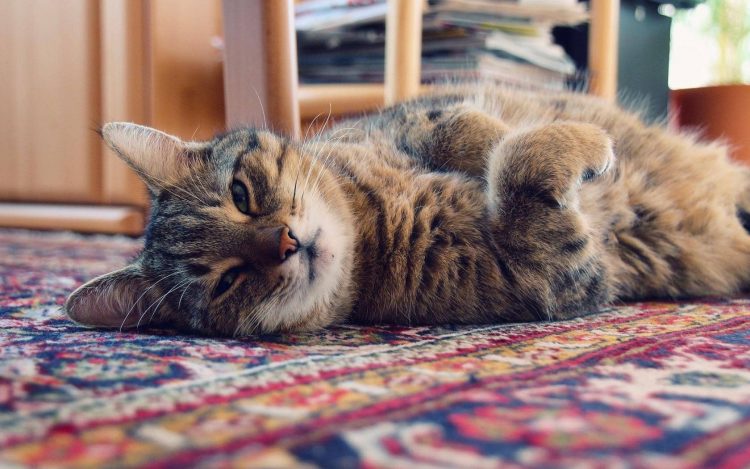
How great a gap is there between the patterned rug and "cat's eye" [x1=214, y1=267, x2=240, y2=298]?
4.4 inches

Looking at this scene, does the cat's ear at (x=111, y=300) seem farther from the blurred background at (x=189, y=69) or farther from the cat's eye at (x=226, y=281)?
the blurred background at (x=189, y=69)

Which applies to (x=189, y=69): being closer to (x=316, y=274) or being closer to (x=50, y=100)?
(x=50, y=100)

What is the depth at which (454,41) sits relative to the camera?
2578 millimetres

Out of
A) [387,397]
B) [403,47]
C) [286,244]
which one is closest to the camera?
[387,397]

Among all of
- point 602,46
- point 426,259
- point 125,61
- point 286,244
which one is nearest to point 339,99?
point 125,61

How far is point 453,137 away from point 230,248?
21.2 inches

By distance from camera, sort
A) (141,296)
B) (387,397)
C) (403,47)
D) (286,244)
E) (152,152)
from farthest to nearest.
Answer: (403,47)
(152,152)
(141,296)
(286,244)
(387,397)

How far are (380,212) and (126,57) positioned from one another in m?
1.37

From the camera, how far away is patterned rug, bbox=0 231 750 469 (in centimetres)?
58

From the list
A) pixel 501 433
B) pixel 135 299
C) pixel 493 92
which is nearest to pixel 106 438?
pixel 501 433

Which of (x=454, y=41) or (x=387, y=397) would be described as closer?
(x=387, y=397)

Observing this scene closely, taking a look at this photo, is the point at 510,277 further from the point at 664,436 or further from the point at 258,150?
the point at 664,436

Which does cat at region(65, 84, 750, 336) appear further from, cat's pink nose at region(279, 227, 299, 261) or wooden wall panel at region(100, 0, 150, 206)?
wooden wall panel at region(100, 0, 150, 206)

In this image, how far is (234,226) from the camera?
1.18m
